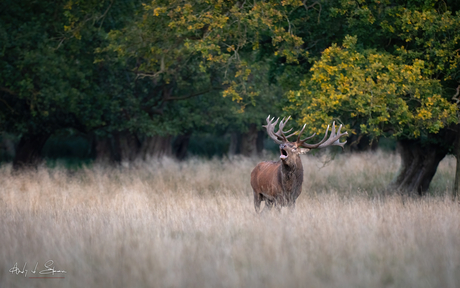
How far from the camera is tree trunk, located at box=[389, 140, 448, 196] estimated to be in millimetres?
14617

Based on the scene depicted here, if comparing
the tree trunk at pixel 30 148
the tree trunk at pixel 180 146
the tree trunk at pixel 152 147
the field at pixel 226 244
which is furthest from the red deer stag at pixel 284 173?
the tree trunk at pixel 180 146

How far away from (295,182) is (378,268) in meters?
3.68

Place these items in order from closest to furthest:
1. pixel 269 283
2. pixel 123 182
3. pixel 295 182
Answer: pixel 269 283, pixel 295 182, pixel 123 182

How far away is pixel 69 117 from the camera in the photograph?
20.3 meters

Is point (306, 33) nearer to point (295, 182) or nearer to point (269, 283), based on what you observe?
point (295, 182)

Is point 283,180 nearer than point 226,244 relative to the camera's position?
No

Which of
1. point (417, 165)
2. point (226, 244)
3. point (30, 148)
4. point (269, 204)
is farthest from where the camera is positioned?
point (30, 148)

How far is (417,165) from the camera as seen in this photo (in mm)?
14922

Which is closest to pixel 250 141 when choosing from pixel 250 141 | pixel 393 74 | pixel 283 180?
pixel 250 141

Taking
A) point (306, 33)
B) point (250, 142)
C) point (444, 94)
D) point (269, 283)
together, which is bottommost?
point (250, 142)

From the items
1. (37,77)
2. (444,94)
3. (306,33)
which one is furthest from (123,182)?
(444,94)

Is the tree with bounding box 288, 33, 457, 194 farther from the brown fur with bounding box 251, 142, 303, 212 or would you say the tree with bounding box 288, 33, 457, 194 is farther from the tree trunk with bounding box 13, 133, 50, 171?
the tree trunk with bounding box 13, 133, 50, 171

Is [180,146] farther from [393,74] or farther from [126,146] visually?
[393,74]

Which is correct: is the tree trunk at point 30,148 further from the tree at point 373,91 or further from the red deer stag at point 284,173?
the red deer stag at point 284,173
